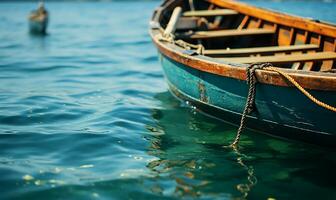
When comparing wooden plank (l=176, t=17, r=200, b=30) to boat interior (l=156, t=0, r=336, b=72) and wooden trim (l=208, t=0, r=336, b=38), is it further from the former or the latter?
wooden trim (l=208, t=0, r=336, b=38)

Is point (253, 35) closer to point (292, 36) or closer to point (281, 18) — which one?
point (281, 18)

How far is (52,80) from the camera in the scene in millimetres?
9188

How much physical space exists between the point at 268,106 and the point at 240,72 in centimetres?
55

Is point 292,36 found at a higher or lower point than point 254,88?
higher

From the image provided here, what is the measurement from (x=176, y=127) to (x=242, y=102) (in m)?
1.31

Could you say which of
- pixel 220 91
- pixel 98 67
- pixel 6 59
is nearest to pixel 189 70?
pixel 220 91

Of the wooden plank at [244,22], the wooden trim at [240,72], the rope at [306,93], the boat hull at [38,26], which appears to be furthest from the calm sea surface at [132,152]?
the boat hull at [38,26]

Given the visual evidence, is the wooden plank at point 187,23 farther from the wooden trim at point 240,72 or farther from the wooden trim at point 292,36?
the wooden trim at point 292,36

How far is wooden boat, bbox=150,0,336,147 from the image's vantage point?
4.63 metres

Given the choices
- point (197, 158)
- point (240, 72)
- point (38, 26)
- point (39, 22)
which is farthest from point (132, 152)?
point (39, 22)

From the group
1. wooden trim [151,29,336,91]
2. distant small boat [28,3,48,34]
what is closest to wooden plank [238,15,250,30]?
wooden trim [151,29,336,91]

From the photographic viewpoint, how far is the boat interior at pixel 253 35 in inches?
253

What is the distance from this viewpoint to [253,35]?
832 centimetres

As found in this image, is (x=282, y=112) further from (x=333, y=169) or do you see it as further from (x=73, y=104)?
(x=73, y=104)
